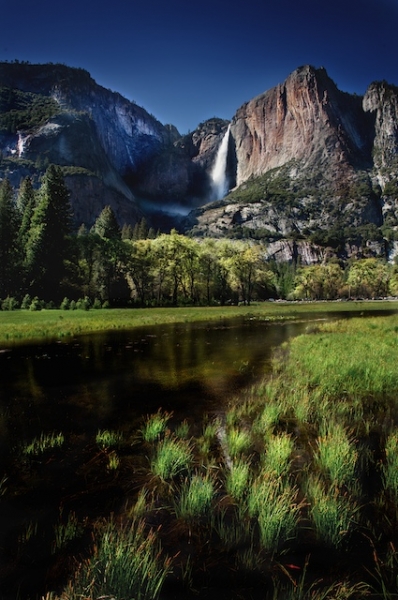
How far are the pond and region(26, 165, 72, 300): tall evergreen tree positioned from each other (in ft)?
146

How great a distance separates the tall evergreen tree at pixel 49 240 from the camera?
64438 millimetres

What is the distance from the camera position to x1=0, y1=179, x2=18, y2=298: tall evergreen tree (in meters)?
62.3

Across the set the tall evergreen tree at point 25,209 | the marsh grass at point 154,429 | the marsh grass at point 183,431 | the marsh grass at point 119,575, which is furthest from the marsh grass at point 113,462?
the tall evergreen tree at point 25,209

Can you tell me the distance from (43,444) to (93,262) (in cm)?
7653

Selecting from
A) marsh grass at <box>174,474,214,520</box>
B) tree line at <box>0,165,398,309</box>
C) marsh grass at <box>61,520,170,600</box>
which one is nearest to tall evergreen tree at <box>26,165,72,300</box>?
tree line at <box>0,165,398,309</box>

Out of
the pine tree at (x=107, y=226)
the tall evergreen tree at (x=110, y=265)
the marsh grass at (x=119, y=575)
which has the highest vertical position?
the pine tree at (x=107, y=226)

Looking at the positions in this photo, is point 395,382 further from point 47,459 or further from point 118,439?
point 47,459

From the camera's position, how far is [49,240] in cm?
6875

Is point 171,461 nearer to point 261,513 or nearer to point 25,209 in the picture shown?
point 261,513

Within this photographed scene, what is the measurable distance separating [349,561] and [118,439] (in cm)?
564

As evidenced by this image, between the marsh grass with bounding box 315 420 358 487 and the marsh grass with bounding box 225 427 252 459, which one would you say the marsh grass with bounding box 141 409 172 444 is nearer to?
the marsh grass with bounding box 225 427 252 459

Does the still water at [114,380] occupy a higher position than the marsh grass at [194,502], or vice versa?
the marsh grass at [194,502]

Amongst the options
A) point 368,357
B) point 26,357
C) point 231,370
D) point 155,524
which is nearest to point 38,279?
point 26,357

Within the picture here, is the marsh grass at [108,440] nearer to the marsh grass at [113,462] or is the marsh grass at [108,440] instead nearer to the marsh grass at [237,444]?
the marsh grass at [113,462]
